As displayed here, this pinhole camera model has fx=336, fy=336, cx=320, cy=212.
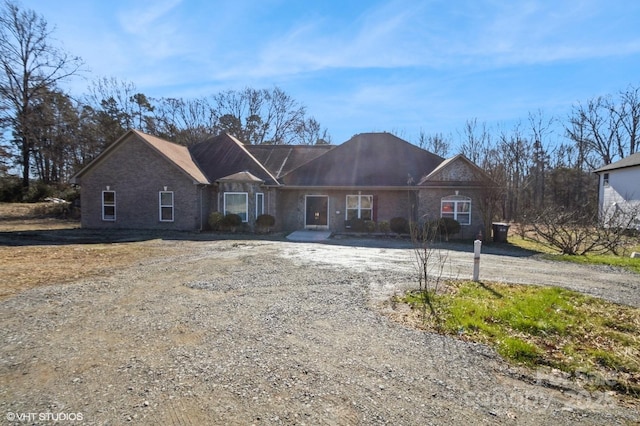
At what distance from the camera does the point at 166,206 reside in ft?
63.7

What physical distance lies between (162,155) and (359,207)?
11.7 meters

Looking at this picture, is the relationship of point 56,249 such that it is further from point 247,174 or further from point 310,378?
point 310,378

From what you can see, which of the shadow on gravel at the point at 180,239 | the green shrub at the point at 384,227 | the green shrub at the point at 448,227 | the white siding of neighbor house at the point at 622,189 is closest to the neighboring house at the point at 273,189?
the green shrub at the point at 448,227

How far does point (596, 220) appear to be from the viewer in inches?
582

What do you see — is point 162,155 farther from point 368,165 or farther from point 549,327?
point 549,327

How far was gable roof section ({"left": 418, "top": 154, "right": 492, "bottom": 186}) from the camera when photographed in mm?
18578

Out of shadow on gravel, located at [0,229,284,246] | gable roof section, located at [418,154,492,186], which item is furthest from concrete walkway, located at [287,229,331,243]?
gable roof section, located at [418,154,492,186]

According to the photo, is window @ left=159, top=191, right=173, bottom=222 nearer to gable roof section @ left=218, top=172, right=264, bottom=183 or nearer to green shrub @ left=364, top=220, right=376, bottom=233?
gable roof section @ left=218, top=172, right=264, bottom=183

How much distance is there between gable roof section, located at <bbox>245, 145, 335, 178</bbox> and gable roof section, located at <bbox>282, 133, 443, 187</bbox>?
1665mm

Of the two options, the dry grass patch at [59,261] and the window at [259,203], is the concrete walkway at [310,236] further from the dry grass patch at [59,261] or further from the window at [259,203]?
the dry grass patch at [59,261]

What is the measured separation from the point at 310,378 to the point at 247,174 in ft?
55.2

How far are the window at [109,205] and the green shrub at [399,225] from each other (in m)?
16.4

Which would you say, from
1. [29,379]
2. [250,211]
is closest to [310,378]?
[29,379]

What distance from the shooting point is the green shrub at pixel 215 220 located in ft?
61.8
